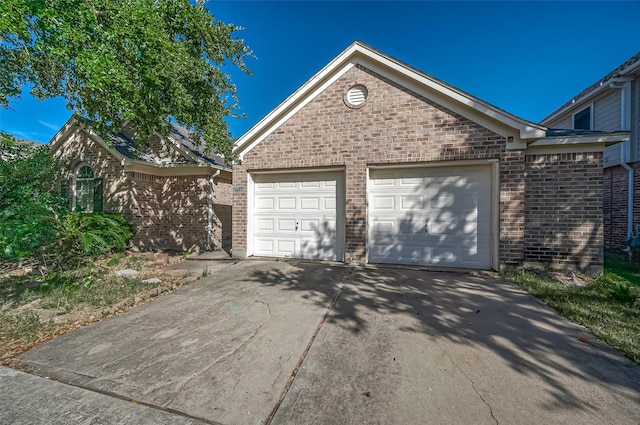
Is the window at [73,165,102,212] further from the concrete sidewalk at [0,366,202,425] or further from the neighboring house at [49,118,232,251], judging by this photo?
the concrete sidewalk at [0,366,202,425]

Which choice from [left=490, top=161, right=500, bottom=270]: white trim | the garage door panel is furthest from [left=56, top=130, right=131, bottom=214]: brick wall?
[left=490, top=161, right=500, bottom=270]: white trim

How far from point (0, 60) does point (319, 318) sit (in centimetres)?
1144

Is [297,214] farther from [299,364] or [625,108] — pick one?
[625,108]

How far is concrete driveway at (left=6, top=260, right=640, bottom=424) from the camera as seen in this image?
2.00 metres

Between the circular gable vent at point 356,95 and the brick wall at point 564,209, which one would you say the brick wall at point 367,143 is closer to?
the circular gable vent at point 356,95

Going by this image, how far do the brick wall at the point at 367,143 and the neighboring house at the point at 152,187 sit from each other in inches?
105

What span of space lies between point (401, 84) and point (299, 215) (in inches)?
171

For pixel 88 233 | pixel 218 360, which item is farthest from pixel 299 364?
pixel 88 233

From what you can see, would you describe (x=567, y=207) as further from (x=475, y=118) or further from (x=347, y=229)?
(x=347, y=229)

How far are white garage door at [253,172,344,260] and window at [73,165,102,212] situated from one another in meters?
6.56

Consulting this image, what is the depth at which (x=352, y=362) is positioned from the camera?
2594mm

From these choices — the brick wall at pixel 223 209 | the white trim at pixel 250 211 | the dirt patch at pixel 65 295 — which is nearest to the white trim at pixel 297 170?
the white trim at pixel 250 211

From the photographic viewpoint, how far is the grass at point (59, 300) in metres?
3.30

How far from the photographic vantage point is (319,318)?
359 cm
